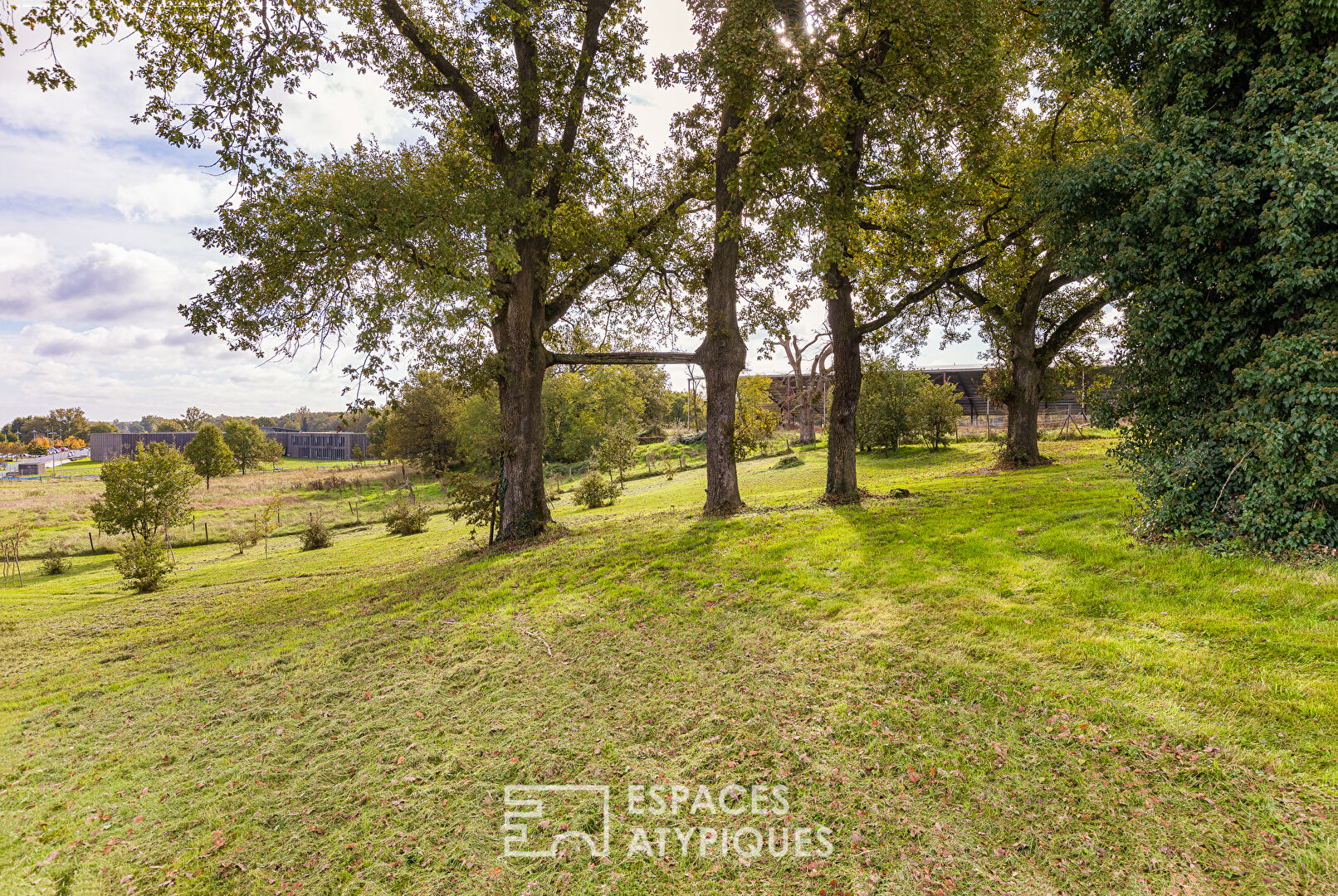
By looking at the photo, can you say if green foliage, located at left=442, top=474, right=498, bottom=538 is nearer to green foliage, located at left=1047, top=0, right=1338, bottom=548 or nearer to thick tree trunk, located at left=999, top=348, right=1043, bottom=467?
green foliage, located at left=1047, top=0, right=1338, bottom=548

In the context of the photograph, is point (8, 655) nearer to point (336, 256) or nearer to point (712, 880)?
point (336, 256)

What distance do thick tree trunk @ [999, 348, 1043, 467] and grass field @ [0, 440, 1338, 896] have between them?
972cm

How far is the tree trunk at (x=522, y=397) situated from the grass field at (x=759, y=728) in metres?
4.52

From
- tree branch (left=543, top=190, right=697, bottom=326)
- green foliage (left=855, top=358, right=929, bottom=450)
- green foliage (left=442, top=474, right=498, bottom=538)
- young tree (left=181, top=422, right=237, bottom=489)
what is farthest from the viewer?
young tree (left=181, top=422, right=237, bottom=489)

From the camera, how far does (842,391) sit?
14.6 metres

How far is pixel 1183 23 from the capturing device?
7172 mm

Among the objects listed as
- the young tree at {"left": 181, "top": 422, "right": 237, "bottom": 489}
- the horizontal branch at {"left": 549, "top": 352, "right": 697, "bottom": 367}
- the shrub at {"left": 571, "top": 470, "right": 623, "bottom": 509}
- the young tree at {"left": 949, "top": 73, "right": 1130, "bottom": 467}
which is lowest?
the shrub at {"left": 571, "top": 470, "right": 623, "bottom": 509}

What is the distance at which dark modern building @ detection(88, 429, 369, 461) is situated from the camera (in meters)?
93.3

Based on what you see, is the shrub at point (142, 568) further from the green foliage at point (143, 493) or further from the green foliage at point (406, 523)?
the green foliage at point (406, 523)

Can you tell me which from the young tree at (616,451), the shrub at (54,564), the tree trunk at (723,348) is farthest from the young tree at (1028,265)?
the shrub at (54,564)

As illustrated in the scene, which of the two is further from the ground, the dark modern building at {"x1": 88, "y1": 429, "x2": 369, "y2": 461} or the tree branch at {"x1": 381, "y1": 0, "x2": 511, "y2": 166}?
the tree branch at {"x1": 381, "y1": 0, "x2": 511, "y2": 166}

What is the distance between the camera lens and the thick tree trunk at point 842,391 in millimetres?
14336

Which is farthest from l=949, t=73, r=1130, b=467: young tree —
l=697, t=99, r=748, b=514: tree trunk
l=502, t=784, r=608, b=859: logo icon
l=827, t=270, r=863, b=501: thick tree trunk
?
l=502, t=784, r=608, b=859: logo icon

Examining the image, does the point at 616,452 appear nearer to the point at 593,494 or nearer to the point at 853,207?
the point at 593,494
